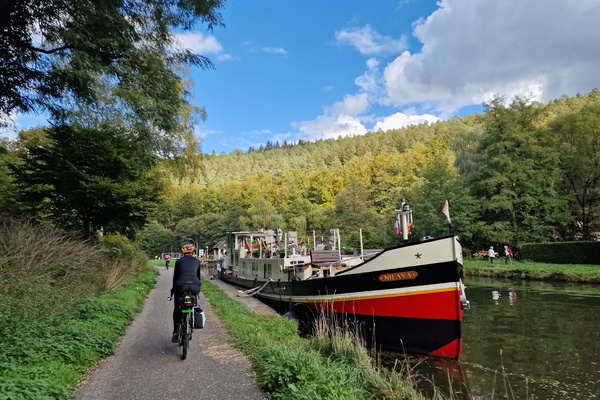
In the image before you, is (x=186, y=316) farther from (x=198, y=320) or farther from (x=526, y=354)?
(x=526, y=354)

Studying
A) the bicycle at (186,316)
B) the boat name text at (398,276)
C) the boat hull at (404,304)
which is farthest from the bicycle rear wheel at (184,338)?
the boat name text at (398,276)

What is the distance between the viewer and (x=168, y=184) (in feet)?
83.3

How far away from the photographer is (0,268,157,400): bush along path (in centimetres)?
380

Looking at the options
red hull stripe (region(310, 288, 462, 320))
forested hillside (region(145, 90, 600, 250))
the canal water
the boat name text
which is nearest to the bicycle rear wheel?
red hull stripe (region(310, 288, 462, 320))

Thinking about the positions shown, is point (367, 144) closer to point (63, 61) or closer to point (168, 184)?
point (168, 184)

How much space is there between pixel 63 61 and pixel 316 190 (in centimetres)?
6741

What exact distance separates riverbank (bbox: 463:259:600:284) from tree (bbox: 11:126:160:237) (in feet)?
70.7

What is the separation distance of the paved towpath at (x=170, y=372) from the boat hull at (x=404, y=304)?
99.2 inches

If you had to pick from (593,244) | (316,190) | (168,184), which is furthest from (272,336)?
(316,190)

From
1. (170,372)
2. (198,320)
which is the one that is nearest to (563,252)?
(198,320)

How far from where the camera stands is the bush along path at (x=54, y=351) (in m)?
3.80

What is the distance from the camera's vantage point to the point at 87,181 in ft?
44.3

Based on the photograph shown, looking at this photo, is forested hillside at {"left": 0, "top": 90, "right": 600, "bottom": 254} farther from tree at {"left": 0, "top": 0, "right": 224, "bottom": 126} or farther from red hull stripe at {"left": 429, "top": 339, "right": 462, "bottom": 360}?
red hull stripe at {"left": 429, "top": 339, "right": 462, "bottom": 360}

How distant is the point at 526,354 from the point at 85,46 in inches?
471
